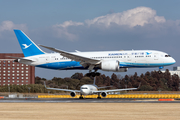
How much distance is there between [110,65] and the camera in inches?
2119

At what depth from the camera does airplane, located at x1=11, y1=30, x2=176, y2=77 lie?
176ft

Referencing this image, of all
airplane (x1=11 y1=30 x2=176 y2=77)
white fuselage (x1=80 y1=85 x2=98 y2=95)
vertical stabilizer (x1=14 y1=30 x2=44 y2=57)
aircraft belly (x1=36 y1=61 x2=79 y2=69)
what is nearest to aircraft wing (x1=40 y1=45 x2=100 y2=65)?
airplane (x1=11 y1=30 x2=176 y2=77)

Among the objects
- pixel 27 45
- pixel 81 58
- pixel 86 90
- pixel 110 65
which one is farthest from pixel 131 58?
pixel 86 90

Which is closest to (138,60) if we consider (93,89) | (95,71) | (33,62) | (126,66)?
(126,66)

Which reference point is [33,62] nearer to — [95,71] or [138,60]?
[95,71]

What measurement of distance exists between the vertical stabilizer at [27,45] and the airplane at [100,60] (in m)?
0.24

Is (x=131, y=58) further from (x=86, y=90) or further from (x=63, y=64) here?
(x=86, y=90)

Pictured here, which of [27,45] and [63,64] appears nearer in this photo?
[63,64]

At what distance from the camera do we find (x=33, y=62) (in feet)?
204

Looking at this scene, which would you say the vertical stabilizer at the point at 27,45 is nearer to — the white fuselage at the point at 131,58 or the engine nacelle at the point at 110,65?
the white fuselage at the point at 131,58

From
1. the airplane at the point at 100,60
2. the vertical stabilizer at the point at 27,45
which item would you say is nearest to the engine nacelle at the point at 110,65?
the airplane at the point at 100,60

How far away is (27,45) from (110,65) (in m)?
22.0

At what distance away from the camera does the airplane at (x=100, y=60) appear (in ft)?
176

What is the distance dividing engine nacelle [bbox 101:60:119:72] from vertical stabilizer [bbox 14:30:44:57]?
16.4 meters
